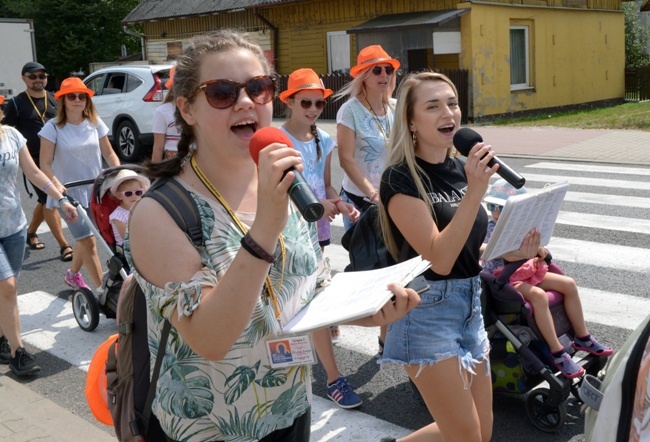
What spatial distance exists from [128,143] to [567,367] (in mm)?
13567

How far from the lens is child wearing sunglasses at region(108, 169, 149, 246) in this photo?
5.77 m

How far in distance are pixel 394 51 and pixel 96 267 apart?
658 inches

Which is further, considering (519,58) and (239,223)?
(519,58)

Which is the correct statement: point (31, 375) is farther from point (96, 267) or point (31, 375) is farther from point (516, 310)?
point (516, 310)

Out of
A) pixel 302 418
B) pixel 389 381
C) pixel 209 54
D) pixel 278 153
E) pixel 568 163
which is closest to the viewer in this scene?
pixel 278 153

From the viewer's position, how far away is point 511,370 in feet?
14.3

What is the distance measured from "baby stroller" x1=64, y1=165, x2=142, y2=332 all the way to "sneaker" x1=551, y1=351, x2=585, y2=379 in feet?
10.4

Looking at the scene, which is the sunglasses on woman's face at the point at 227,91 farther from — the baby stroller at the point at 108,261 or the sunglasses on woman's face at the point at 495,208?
the baby stroller at the point at 108,261

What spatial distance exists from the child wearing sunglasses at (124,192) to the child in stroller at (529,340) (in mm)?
2776

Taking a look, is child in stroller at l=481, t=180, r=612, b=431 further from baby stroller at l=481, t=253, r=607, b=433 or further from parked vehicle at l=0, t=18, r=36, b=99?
parked vehicle at l=0, t=18, r=36, b=99

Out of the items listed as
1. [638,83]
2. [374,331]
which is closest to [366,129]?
[374,331]

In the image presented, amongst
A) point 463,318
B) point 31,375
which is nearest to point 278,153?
point 463,318

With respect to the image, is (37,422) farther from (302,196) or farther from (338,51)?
(338,51)

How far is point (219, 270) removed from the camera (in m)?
2.10
